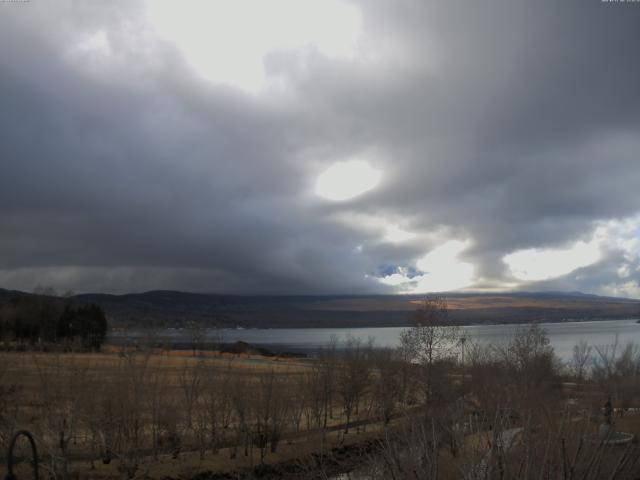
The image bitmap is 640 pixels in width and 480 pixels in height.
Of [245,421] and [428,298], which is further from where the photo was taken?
[428,298]

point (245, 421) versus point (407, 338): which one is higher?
point (407, 338)

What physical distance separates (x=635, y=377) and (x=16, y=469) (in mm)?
39504

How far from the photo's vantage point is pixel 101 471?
32.2m

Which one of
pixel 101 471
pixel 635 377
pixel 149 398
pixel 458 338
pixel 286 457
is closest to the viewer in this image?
pixel 101 471

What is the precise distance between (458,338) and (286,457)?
21719mm

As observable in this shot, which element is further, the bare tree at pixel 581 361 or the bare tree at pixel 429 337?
the bare tree at pixel 429 337

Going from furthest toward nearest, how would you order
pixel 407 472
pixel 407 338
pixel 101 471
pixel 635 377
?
1. pixel 407 338
2. pixel 635 377
3. pixel 101 471
4. pixel 407 472

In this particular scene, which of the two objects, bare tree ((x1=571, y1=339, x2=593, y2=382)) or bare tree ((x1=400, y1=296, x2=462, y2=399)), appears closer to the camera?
bare tree ((x1=571, y1=339, x2=593, y2=382))

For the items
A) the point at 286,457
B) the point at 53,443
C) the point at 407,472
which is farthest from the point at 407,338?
the point at 407,472

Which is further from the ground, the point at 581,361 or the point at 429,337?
the point at 429,337

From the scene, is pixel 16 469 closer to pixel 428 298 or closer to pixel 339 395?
pixel 339 395

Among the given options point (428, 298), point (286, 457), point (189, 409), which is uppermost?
point (428, 298)

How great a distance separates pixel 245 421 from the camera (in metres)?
41.0

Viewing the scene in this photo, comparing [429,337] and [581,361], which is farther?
[429,337]
